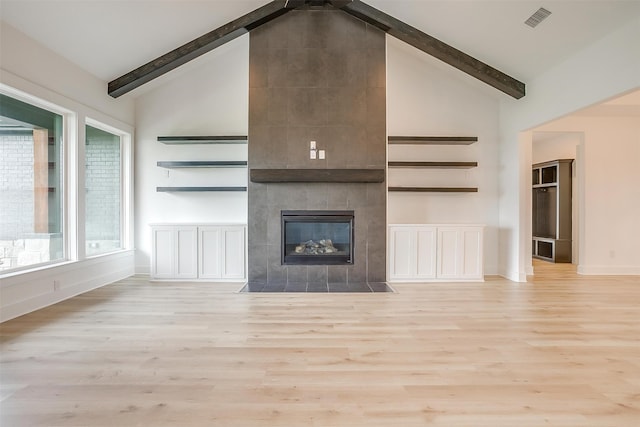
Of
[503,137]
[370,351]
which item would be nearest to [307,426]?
[370,351]

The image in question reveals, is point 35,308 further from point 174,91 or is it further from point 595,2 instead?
point 595,2

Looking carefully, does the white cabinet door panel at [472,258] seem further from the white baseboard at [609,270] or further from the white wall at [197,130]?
the white wall at [197,130]

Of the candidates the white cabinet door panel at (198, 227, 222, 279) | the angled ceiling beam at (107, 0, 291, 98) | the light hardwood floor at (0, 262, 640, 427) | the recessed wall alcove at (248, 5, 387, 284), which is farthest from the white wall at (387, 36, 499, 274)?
the white cabinet door panel at (198, 227, 222, 279)

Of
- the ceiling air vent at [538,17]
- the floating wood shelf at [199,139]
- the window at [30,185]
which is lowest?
the window at [30,185]

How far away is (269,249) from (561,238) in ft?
18.6

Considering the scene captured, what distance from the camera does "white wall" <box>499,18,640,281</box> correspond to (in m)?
3.09

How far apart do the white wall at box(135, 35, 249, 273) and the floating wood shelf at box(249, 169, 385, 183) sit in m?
0.93

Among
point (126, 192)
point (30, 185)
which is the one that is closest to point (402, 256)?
point (126, 192)

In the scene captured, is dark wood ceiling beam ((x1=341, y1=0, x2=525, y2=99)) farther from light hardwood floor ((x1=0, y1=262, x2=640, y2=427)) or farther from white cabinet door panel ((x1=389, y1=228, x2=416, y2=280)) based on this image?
light hardwood floor ((x1=0, y1=262, x2=640, y2=427))

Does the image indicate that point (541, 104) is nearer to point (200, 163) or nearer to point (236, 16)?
point (236, 16)

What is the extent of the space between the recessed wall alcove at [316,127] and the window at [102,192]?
A: 205cm

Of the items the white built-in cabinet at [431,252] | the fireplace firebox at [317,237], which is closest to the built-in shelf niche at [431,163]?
the white built-in cabinet at [431,252]

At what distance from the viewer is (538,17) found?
3.44 m

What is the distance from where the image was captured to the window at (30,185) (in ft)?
10.7
